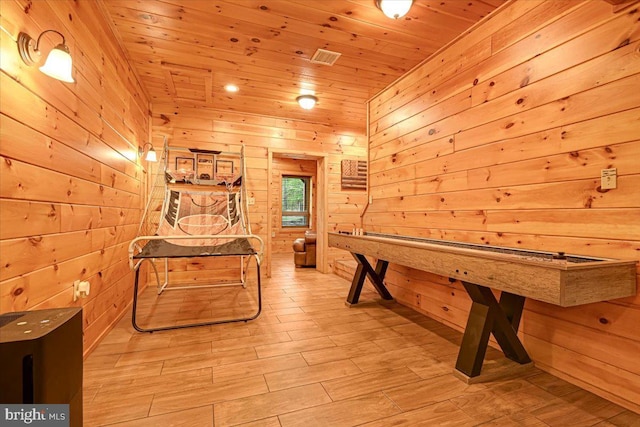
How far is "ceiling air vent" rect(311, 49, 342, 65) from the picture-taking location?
2742 millimetres

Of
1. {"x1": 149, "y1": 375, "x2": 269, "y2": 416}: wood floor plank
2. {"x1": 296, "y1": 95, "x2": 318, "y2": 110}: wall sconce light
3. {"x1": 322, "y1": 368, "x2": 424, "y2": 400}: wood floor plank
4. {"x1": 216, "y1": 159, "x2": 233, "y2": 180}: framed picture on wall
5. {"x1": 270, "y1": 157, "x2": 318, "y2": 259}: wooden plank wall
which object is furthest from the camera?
{"x1": 270, "y1": 157, "x2": 318, "y2": 259}: wooden plank wall

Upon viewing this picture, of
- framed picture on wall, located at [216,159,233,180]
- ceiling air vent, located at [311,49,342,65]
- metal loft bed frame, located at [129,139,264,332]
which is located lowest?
metal loft bed frame, located at [129,139,264,332]

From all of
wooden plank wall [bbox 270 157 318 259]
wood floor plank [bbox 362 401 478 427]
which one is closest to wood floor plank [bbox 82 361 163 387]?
wood floor plank [bbox 362 401 478 427]

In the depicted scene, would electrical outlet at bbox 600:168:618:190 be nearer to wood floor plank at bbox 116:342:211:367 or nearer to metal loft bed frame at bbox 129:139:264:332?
metal loft bed frame at bbox 129:139:264:332

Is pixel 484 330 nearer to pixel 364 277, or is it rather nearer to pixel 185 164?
pixel 364 277

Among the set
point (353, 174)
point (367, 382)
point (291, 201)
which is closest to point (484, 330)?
point (367, 382)

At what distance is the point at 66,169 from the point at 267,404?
174 cm

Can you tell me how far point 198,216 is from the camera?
3.47m

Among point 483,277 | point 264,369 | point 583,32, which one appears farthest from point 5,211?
point 583,32

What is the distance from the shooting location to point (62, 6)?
5.57 ft

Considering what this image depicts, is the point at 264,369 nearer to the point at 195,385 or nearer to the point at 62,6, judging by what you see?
the point at 195,385

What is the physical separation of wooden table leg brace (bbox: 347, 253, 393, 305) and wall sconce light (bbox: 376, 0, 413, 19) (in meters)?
2.08

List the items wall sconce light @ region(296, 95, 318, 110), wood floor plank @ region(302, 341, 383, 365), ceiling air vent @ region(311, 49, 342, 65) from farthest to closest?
wall sconce light @ region(296, 95, 318, 110)
ceiling air vent @ region(311, 49, 342, 65)
wood floor plank @ region(302, 341, 383, 365)

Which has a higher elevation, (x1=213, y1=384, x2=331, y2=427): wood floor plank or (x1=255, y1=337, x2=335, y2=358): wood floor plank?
(x1=213, y1=384, x2=331, y2=427): wood floor plank
